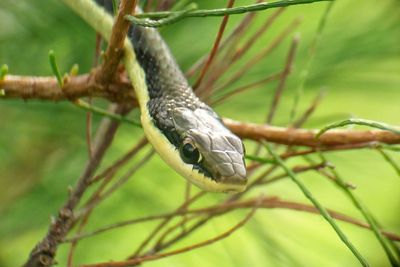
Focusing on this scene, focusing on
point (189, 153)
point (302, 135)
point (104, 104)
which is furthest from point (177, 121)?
point (104, 104)

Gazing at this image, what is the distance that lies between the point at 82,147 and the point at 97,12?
17.1 inches

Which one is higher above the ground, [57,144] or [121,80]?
[121,80]

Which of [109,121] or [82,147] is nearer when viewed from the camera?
[109,121]

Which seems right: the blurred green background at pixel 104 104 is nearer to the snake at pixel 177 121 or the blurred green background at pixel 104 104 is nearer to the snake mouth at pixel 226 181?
the snake at pixel 177 121

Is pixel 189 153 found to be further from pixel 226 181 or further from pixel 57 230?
pixel 57 230

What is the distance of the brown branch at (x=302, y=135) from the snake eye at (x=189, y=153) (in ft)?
0.24

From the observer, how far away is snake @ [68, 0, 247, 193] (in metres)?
0.91

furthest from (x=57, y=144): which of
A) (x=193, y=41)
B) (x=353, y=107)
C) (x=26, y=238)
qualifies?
(x=353, y=107)

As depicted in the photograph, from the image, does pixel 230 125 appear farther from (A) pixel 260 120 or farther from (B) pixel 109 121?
(A) pixel 260 120

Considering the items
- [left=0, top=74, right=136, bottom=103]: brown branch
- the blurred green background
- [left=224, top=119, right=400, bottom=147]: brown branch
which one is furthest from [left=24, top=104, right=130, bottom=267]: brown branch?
the blurred green background

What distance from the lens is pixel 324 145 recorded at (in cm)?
97

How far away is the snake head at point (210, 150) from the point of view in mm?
891

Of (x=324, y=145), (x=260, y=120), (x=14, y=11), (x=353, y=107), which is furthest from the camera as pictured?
(x=353, y=107)

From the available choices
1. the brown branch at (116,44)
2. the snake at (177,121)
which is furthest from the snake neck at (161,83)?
the brown branch at (116,44)
